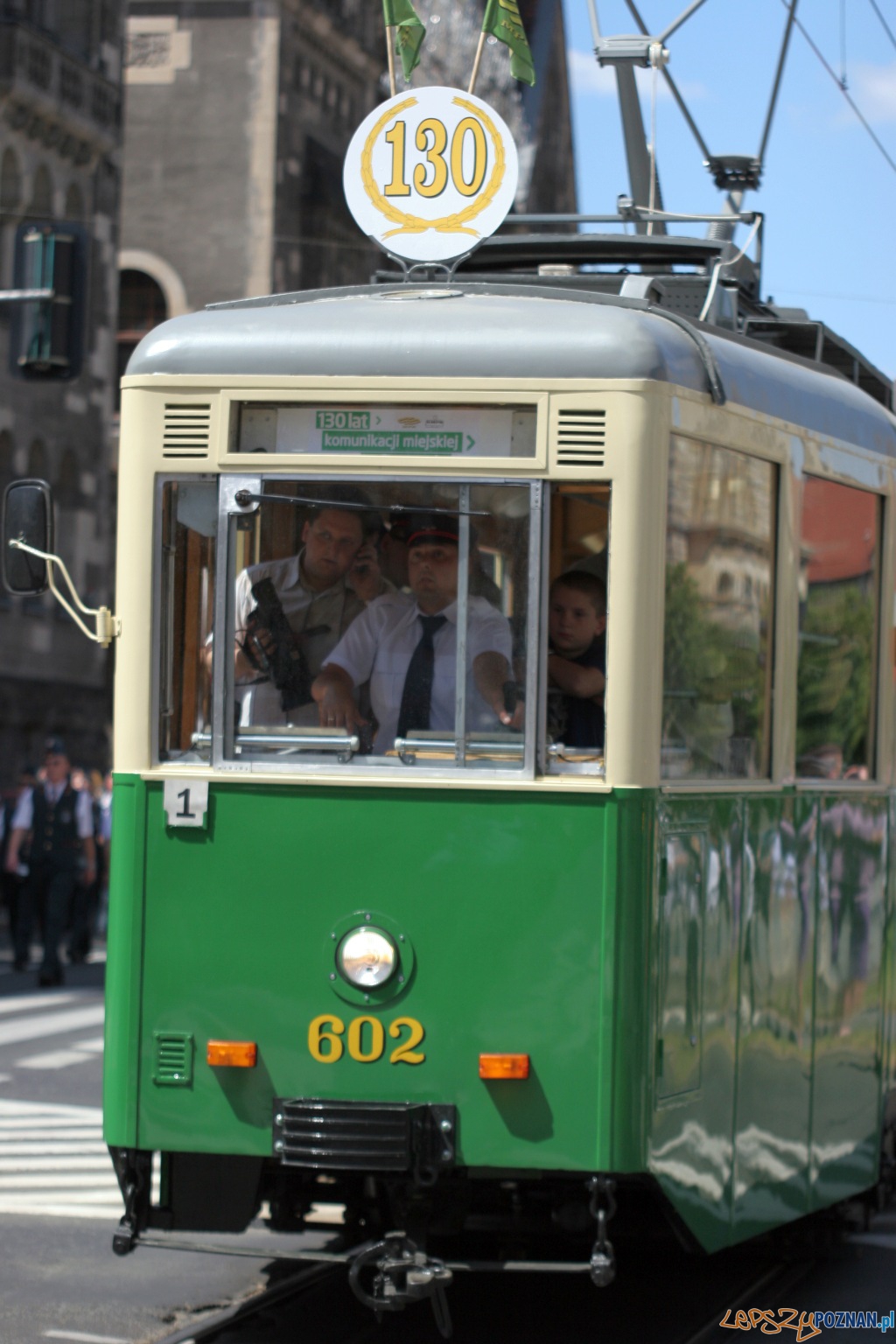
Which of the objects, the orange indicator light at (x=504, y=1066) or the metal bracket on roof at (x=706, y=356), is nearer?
the orange indicator light at (x=504, y=1066)

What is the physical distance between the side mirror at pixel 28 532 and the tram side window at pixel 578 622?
1.50m

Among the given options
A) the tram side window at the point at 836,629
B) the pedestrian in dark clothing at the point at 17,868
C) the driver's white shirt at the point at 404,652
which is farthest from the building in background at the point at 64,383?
the driver's white shirt at the point at 404,652

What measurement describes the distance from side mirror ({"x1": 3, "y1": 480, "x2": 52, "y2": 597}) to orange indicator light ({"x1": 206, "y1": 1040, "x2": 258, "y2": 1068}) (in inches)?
56.5

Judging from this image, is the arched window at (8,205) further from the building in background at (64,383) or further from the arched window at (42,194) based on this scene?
the arched window at (42,194)

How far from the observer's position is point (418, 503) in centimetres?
608

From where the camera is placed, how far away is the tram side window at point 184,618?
245 inches

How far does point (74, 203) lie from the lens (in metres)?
33.5

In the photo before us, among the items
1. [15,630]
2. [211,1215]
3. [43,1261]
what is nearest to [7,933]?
[15,630]

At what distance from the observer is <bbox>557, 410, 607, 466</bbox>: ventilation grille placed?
6.07m

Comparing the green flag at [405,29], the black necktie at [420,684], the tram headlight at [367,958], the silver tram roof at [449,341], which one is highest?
the green flag at [405,29]

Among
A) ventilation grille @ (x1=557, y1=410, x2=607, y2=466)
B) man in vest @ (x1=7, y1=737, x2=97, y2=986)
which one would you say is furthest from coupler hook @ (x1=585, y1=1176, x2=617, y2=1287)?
man in vest @ (x1=7, y1=737, x2=97, y2=986)

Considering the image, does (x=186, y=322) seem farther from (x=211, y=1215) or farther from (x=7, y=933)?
(x=7, y=933)

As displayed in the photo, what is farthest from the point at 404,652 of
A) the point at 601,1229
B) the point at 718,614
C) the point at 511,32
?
the point at 511,32

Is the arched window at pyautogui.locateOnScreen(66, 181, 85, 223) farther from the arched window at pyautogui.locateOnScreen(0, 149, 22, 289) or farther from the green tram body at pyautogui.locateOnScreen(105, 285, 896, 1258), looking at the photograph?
the green tram body at pyautogui.locateOnScreen(105, 285, 896, 1258)
